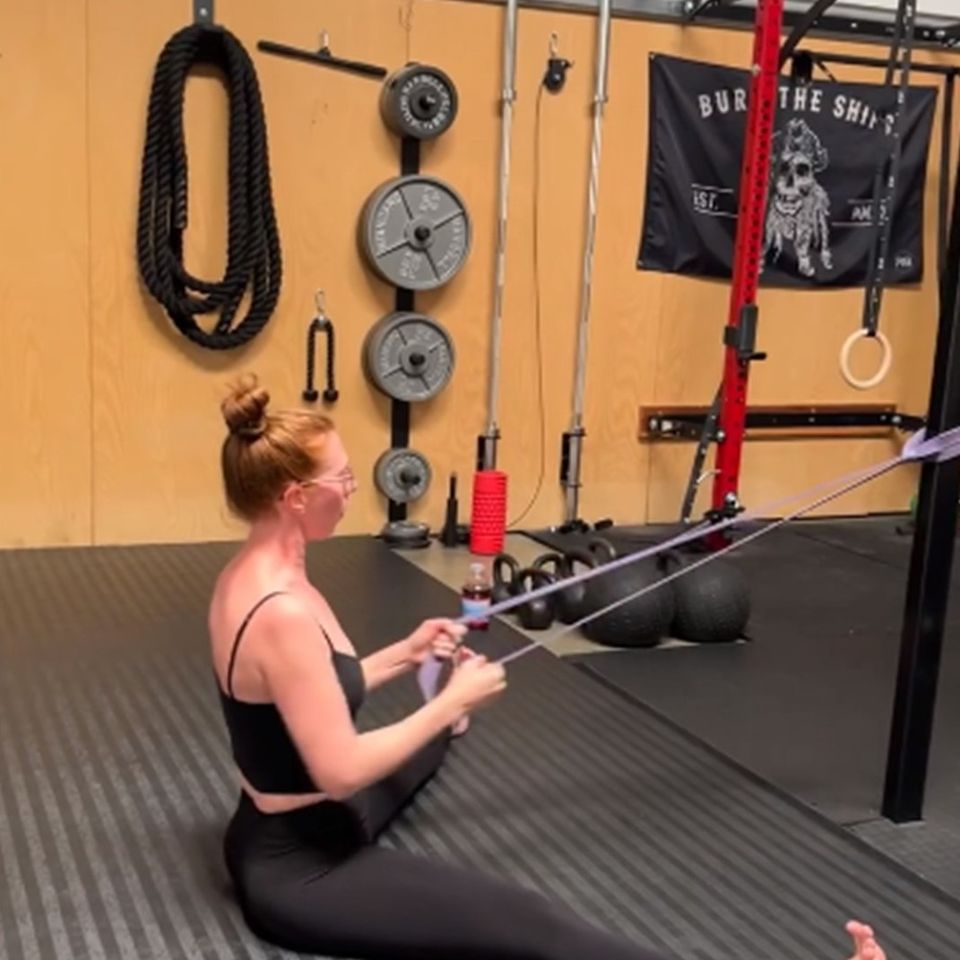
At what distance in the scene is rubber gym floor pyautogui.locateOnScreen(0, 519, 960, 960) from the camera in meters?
2.10

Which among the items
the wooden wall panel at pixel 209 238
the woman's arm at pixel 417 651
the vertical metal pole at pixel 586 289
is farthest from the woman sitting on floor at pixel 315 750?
the vertical metal pole at pixel 586 289

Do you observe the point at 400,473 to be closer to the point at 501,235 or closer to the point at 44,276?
the point at 501,235

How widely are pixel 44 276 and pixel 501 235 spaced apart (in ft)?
5.17

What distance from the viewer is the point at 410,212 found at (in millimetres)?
4477

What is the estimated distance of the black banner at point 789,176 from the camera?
490cm

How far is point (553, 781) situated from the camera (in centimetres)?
266

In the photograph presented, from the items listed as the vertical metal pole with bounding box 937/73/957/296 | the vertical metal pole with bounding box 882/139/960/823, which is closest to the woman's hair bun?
the vertical metal pole with bounding box 882/139/960/823

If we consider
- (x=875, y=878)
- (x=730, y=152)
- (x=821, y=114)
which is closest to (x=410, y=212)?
(x=730, y=152)

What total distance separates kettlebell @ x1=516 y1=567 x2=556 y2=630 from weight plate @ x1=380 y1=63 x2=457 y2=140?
5.45ft

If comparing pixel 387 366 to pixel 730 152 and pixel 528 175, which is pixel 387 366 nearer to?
pixel 528 175

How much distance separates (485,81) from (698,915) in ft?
10.8

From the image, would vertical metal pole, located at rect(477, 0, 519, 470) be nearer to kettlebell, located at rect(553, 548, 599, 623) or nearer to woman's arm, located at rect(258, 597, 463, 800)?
kettlebell, located at rect(553, 548, 599, 623)

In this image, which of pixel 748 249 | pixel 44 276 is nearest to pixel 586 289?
pixel 748 249

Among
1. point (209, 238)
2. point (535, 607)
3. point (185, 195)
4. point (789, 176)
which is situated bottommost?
point (535, 607)
